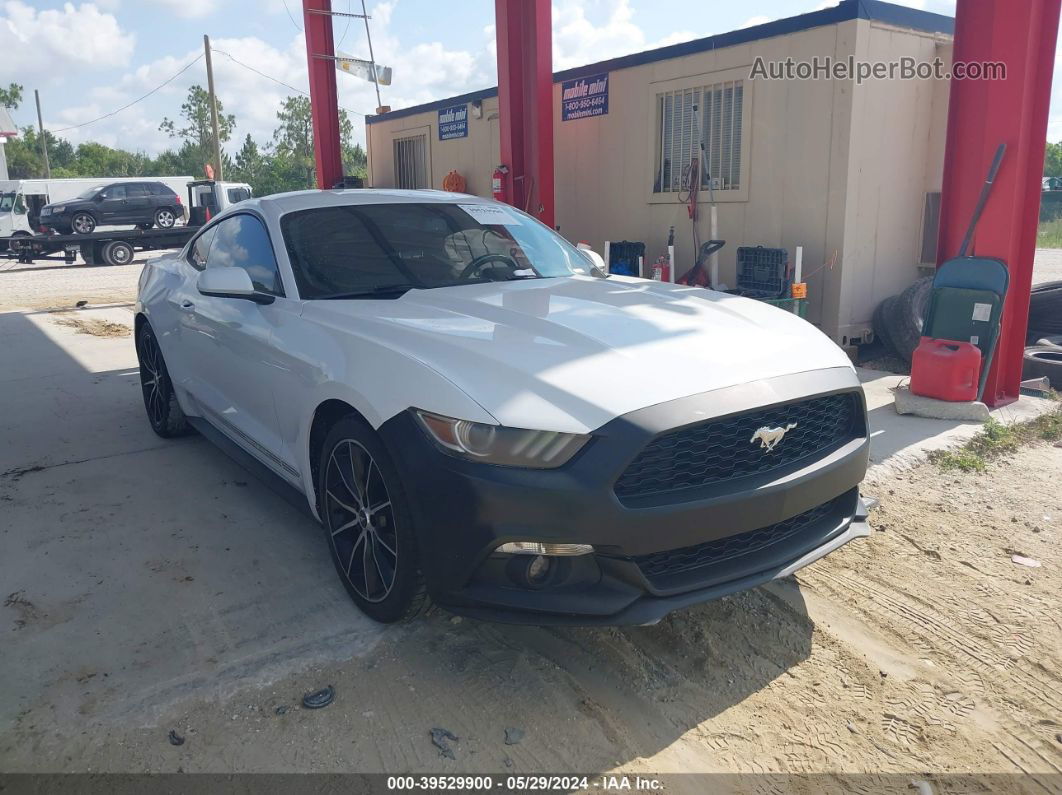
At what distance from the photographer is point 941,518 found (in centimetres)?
411

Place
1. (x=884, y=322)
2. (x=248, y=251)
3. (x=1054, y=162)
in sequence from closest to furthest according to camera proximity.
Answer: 1. (x=248, y=251)
2. (x=884, y=322)
3. (x=1054, y=162)

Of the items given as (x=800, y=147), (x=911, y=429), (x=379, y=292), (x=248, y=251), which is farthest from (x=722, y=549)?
(x=800, y=147)

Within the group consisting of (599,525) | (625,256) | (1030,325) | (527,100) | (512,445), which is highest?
(527,100)

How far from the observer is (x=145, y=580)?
3.55m

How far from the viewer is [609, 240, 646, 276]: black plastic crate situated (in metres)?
10.0

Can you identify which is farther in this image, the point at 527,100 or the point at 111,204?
the point at 111,204

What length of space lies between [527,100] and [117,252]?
17.2 m

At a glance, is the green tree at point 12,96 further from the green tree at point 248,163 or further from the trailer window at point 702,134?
the trailer window at point 702,134

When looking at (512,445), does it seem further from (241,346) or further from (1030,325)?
(1030,325)

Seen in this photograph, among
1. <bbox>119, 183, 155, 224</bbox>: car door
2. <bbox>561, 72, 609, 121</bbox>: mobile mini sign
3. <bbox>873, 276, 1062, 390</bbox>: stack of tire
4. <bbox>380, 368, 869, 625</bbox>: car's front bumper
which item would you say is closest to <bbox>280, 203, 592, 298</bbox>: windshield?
<bbox>380, 368, 869, 625</bbox>: car's front bumper

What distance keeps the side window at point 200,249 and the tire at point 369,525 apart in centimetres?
222

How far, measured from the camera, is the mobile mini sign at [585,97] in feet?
34.6

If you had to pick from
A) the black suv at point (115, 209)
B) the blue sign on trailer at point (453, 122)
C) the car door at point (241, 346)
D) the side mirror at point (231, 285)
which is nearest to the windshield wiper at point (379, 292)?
the car door at point (241, 346)

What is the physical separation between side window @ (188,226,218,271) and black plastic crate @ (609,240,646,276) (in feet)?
18.9
